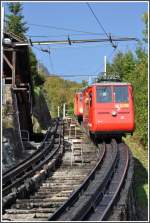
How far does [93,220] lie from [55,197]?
3.70 m

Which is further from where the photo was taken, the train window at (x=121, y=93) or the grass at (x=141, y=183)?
the train window at (x=121, y=93)

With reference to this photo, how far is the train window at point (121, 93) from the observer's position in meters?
26.2

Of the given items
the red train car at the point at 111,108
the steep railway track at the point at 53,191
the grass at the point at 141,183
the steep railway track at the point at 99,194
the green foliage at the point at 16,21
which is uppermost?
the green foliage at the point at 16,21

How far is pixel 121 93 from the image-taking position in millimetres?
26328

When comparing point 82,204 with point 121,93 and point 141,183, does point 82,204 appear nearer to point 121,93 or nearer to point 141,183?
point 141,183

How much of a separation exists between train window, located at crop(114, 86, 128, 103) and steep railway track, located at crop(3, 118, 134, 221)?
216 cm

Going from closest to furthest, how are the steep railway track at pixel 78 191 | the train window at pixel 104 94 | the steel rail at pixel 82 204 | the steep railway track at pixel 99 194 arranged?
the steel rail at pixel 82 204 < the steep railway track at pixel 99 194 < the steep railway track at pixel 78 191 < the train window at pixel 104 94

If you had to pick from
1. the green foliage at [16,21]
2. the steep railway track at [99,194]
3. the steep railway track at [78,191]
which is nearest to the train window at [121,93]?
the steep railway track at [78,191]

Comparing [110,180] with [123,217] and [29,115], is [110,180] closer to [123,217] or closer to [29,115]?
[123,217]

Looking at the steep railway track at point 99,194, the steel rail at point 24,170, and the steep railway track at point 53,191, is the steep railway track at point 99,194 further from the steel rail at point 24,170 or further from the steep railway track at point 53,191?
the steel rail at point 24,170

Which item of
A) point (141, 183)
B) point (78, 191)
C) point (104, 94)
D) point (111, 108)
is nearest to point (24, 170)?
point (78, 191)

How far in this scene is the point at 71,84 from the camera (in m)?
129

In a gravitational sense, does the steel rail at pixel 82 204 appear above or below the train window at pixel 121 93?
below

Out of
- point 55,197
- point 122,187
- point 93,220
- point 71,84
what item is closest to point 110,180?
point 122,187
